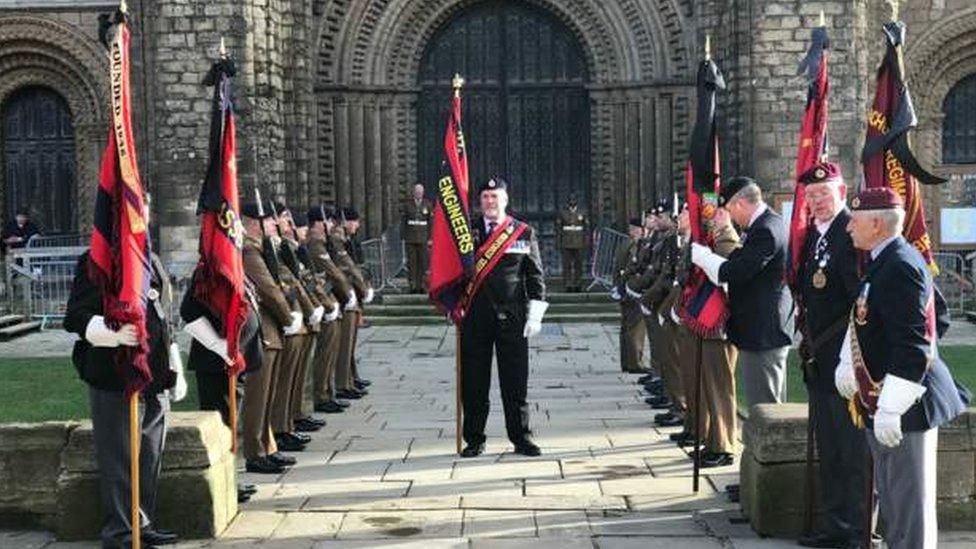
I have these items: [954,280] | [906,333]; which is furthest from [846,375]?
[954,280]

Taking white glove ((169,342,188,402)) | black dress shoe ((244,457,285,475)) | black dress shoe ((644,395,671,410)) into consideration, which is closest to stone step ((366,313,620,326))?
black dress shoe ((644,395,671,410))

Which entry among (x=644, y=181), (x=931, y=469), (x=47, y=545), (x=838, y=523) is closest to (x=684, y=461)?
(x=838, y=523)

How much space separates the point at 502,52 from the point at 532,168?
2.15m

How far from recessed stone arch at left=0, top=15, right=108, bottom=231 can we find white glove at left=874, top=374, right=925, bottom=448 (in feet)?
58.1

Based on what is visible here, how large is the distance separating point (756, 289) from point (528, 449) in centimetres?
221

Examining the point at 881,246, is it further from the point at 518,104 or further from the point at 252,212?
the point at 518,104

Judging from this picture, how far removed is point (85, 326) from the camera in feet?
19.9

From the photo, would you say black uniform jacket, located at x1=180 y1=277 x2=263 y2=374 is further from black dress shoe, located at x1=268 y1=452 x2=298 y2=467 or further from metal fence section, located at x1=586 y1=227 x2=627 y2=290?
metal fence section, located at x1=586 y1=227 x2=627 y2=290

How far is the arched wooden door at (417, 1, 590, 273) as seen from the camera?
21.3 m

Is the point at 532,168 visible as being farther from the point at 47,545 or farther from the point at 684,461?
the point at 47,545

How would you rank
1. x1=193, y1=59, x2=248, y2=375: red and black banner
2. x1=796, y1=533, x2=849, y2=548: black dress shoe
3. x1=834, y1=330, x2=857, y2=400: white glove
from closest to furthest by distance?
x1=834, y1=330, x2=857, y2=400: white glove → x1=796, y1=533, x2=849, y2=548: black dress shoe → x1=193, y1=59, x2=248, y2=375: red and black banner

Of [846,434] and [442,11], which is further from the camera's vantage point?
[442,11]

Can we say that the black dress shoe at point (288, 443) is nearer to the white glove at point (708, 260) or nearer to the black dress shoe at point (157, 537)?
the black dress shoe at point (157, 537)

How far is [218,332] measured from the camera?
24.6 feet
